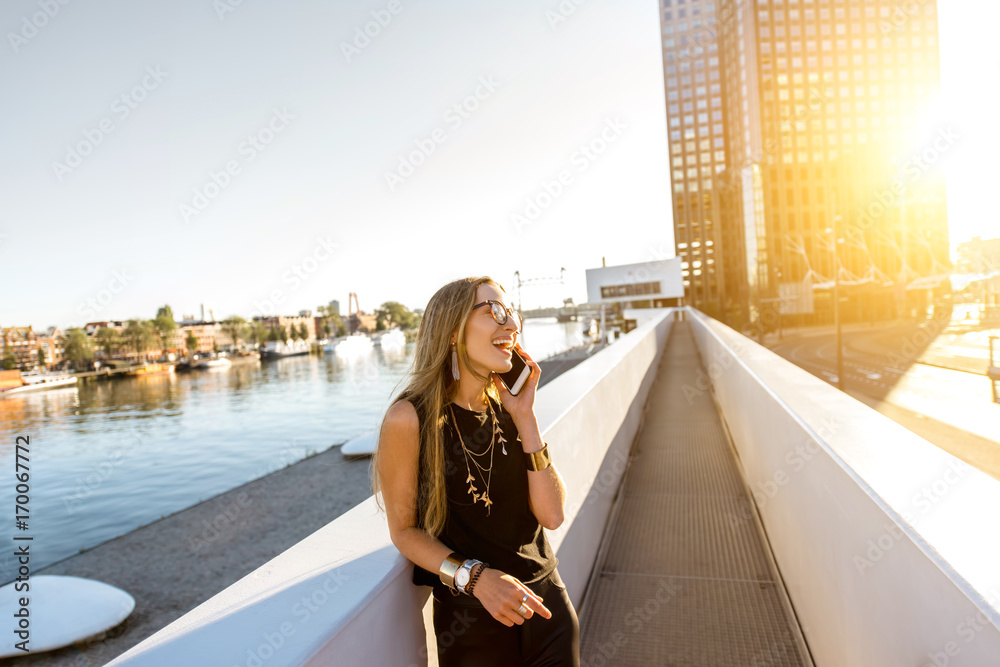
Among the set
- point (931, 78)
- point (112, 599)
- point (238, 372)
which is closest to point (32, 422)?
point (238, 372)

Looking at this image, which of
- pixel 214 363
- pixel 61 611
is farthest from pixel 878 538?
pixel 214 363

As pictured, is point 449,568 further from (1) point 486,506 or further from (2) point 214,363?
(2) point 214,363

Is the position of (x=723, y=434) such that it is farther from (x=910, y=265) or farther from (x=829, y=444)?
(x=910, y=265)

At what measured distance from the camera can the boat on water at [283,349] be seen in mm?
125963

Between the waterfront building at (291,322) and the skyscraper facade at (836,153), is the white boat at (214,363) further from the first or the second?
the skyscraper facade at (836,153)

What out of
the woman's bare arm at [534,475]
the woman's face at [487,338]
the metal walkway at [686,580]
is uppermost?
the woman's face at [487,338]

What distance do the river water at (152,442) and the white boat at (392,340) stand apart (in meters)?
57.3

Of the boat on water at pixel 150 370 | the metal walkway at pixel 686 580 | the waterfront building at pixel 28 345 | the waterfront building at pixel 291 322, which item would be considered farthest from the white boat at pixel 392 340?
the metal walkway at pixel 686 580

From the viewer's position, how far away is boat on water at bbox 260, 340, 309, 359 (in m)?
126

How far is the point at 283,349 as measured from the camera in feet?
429

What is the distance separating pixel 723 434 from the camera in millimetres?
6980

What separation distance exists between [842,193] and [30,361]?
119891 millimetres

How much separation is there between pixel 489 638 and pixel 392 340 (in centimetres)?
13952

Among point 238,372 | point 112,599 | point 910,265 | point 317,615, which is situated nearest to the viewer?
point 317,615
